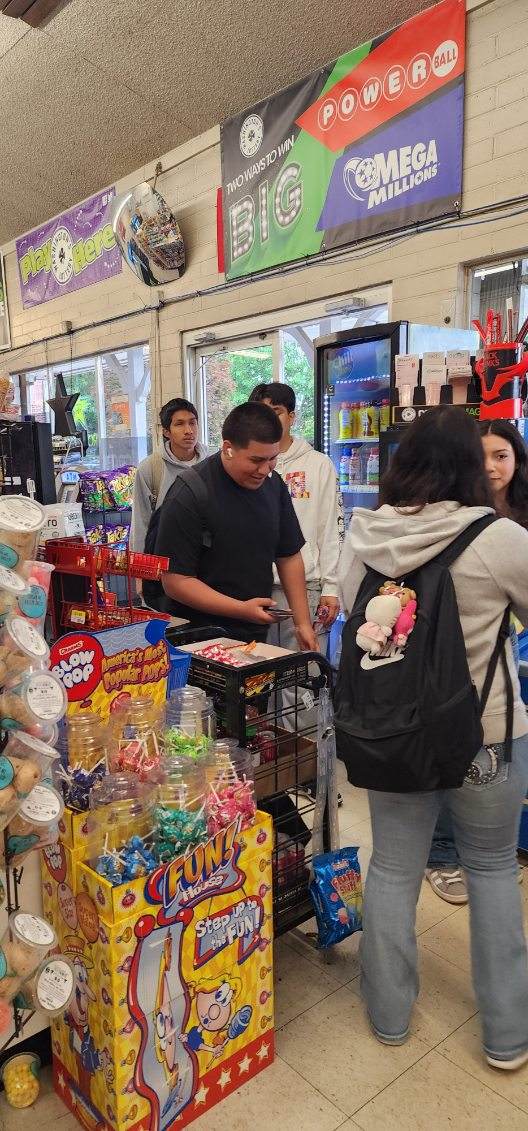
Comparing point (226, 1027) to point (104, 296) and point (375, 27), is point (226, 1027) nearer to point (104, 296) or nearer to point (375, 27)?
point (375, 27)

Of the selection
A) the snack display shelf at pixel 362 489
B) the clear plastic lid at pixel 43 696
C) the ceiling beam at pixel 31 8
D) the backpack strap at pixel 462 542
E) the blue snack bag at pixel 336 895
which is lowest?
the blue snack bag at pixel 336 895

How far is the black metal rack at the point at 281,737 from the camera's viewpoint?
1837 millimetres

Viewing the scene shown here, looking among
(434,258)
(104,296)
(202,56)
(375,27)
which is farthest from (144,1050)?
(104,296)

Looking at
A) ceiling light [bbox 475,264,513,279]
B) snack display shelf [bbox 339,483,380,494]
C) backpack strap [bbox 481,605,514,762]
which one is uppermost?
ceiling light [bbox 475,264,513,279]

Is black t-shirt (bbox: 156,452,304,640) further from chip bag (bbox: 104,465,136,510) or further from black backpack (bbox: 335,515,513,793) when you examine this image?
chip bag (bbox: 104,465,136,510)

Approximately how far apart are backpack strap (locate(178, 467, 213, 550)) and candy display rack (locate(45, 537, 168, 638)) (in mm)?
418

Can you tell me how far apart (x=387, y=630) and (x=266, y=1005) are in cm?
95

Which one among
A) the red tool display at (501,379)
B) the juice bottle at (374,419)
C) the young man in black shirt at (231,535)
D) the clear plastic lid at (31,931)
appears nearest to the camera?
the clear plastic lid at (31,931)

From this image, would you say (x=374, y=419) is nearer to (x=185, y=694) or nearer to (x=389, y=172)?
(x=389, y=172)

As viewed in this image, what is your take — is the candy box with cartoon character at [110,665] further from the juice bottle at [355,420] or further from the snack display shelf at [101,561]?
the juice bottle at [355,420]

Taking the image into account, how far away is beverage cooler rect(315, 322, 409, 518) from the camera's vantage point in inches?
159

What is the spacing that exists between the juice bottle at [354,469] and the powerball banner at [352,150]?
4.23 ft

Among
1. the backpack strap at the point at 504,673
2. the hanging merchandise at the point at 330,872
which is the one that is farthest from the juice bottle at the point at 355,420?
the backpack strap at the point at 504,673

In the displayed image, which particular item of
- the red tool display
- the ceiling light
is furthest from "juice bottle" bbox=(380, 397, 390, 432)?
the red tool display
